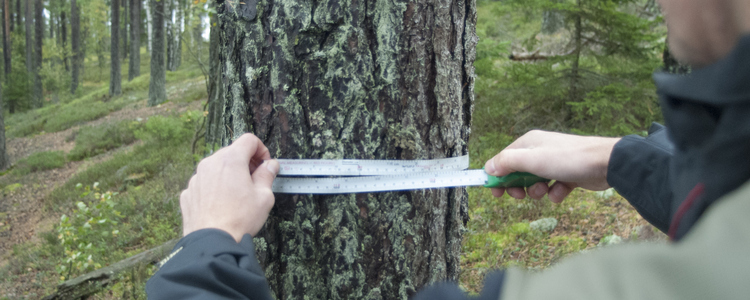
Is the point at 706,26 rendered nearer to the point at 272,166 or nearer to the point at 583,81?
the point at 272,166

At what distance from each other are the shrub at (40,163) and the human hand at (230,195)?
1222 cm

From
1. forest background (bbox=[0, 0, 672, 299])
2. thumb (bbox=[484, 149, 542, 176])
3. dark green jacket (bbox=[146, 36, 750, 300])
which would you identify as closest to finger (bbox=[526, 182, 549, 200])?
thumb (bbox=[484, 149, 542, 176])

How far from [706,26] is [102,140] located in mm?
14041

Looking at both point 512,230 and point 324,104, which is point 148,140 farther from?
point 324,104

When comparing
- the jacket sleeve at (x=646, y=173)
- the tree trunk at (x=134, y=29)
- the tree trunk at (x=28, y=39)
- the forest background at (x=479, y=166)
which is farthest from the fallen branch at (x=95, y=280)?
the tree trunk at (x=28, y=39)

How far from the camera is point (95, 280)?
13.2 feet

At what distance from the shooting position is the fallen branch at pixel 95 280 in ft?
12.9

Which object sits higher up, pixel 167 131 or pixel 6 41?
pixel 6 41

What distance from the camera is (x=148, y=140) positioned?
1002cm

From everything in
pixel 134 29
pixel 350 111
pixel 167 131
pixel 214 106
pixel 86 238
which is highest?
pixel 134 29

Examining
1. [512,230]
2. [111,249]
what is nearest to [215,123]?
[111,249]

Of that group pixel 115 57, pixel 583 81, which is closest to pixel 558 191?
pixel 583 81

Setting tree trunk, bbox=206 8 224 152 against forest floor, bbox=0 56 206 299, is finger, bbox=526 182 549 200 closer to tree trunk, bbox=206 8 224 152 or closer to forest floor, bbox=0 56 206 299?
forest floor, bbox=0 56 206 299

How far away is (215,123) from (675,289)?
5.38 m
